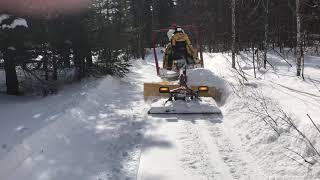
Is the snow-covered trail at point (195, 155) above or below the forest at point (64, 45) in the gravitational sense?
below

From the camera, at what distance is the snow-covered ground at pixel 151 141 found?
20.7 feet

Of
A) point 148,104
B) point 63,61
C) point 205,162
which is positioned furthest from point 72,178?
point 63,61

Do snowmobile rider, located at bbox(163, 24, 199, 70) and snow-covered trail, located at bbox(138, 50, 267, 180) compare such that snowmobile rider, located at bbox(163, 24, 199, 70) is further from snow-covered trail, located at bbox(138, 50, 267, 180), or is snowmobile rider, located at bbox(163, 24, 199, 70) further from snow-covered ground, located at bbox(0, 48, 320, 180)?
snow-covered trail, located at bbox(138, 50, 267, 180)

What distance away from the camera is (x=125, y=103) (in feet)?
42.3

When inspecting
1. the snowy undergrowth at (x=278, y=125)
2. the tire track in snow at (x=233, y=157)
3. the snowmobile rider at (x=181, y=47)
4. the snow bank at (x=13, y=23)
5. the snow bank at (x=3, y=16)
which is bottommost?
the tire track in snow at (x=233, y=157)

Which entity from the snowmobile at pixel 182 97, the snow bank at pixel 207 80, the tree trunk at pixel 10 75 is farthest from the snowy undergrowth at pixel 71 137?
the snow bank at pixel 207 80

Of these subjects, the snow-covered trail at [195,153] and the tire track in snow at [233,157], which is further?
the snow-covered trail at [195,153]

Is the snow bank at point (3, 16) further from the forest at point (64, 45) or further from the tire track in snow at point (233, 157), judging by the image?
the tire track in snow at point (233, 157)

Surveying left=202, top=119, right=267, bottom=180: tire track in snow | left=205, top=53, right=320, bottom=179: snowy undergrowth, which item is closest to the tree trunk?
left=205, top=53, right=320, bottom=179: snowy undergrowth

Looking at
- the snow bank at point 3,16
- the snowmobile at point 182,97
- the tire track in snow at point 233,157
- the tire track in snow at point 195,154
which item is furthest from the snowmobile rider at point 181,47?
the snow bank at point 3,16

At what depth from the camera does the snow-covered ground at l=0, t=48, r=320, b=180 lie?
630cm

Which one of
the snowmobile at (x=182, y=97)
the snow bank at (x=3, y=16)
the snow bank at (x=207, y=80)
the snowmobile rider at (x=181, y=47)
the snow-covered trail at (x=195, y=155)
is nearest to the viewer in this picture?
the snow-covered trail at (x=195, y=155)

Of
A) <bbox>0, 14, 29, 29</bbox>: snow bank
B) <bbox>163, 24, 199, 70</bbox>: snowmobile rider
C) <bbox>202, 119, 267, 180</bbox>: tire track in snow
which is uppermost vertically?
<bbox>0, 14, 29, 29</bbox>: snow bank

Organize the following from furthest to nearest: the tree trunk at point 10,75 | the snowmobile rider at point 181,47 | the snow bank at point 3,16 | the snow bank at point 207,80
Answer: the tree trunk at point 10,75 < the snow bank at point 3,16 < the snow bank at point 207,80 < the snowmobile rider at point 181,47
